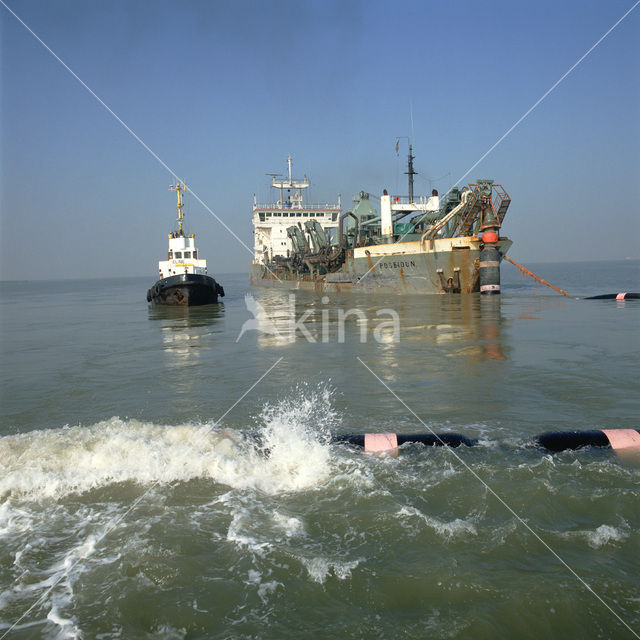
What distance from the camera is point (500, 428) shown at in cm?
661

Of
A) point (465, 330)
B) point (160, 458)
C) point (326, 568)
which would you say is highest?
point (465, 330)

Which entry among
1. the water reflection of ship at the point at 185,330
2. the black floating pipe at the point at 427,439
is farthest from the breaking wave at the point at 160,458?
the water reflection of ship at the point at 185,330

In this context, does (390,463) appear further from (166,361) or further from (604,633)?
(166,361)

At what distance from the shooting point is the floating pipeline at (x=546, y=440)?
564 centimetres

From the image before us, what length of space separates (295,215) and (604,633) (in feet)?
181

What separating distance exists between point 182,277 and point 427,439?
84.7 feet

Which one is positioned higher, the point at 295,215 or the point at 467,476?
the point at 295,215

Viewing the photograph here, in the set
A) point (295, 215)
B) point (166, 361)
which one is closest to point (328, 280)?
point (295, 215)

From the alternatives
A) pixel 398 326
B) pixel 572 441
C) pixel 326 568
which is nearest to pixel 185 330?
pixel 398 326

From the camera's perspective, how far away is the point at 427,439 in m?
5.91

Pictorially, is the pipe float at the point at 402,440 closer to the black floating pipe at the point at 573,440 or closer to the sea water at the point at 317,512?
the sea water at the point at 317,512

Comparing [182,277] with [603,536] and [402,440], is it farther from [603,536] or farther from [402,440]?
[603,536]

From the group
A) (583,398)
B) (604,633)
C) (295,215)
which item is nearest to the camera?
(604,633)

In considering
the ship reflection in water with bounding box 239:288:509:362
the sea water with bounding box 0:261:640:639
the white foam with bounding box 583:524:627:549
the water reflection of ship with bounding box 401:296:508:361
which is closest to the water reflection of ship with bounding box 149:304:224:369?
the ship reflection in water with bounding box 239:288:509:362
